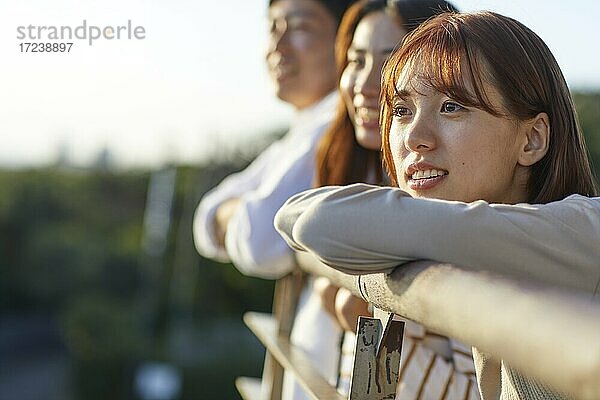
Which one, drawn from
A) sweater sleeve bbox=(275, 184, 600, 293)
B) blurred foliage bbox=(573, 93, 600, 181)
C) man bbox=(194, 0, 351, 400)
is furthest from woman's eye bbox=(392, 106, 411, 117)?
blurred foliage bbox=(573, 93, 600, 181)

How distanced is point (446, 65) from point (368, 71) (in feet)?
1.21

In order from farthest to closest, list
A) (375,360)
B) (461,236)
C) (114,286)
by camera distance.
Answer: (114,286) → (375,360) → (461,236)

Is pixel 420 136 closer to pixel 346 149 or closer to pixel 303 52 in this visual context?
pixel 346 149

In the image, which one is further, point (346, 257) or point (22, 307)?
point (22, 307)

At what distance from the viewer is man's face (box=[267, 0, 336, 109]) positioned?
148 cm

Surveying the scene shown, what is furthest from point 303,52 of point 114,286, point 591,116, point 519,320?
point 114,286

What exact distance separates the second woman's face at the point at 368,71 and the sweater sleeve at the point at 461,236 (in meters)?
0.46

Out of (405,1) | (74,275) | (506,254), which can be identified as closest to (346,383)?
(405,1)

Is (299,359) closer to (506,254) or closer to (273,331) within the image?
(273,331)

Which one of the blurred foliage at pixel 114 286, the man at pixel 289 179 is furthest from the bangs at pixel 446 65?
A: the blurred foliage at pixel 114 286

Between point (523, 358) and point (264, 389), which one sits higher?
point (523, 358)

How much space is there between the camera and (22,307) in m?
9.20

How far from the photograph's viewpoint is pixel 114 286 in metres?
9.20

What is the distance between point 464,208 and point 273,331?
734mm
